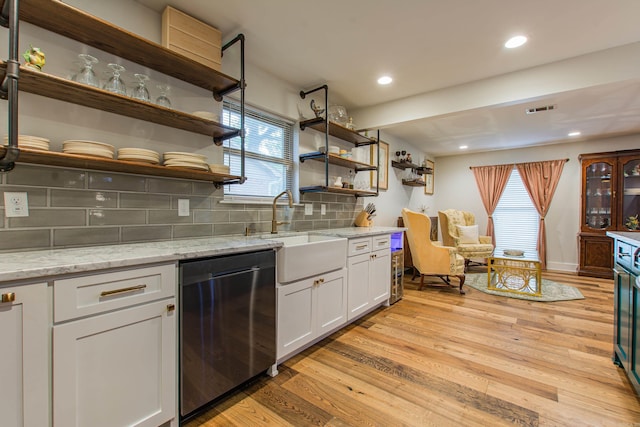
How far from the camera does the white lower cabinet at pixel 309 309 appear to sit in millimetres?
2000

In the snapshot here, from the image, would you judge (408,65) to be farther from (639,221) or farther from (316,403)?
(639,221)

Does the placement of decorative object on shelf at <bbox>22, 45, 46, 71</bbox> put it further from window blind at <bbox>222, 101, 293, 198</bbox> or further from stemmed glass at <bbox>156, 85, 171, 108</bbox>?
window blind at <bbox>222, 101, 293, 198</bbox>

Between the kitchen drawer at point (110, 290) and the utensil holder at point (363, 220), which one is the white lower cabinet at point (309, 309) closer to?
the kitchen drawer at point (110, 290)

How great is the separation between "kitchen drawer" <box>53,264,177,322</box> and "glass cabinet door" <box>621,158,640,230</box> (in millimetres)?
6425

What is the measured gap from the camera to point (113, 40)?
1.62 meters

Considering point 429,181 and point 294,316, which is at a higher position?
point 429,181

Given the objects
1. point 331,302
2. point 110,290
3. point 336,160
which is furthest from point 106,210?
point 336,160

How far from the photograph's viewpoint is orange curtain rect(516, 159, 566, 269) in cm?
544

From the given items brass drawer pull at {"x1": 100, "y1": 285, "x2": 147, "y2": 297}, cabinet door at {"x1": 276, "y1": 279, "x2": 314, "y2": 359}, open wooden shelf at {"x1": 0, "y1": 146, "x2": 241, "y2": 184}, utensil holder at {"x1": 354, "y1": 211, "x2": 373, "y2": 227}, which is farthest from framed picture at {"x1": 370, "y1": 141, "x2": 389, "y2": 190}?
brass drawer pull at {"x1": 100, "y1": 285, "x2": 147, "y2": 297}

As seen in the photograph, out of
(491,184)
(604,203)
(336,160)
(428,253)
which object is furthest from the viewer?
(491,184)

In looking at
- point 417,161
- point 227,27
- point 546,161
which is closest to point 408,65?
point 227,27

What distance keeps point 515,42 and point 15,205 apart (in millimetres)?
3341

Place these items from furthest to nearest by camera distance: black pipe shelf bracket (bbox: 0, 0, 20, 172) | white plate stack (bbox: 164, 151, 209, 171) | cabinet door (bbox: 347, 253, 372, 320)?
cabinet door (bbox: 347, 253, 372, 320), white plate stack (bbox: 164, 151, 209, 171), black pipe shelf bracket (bbox: 0, 0, 20, 172)

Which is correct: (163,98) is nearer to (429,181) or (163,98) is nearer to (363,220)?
(363,220)
